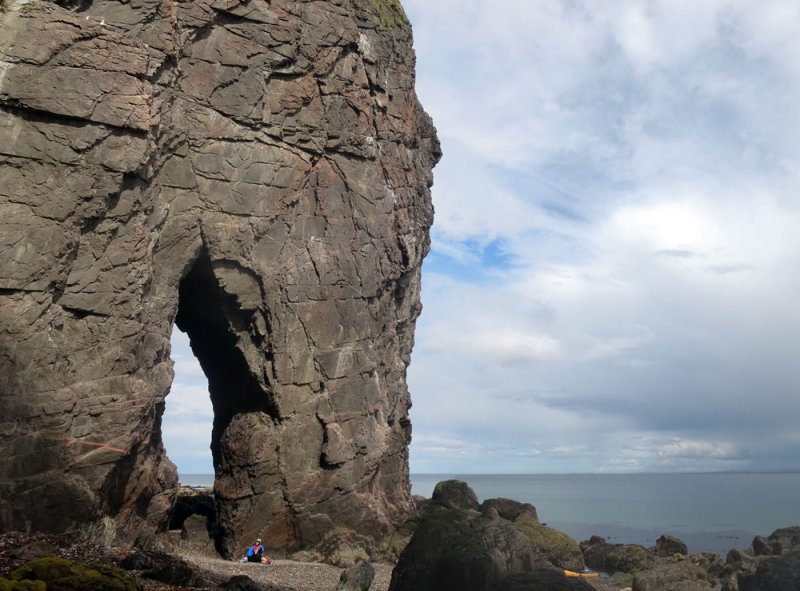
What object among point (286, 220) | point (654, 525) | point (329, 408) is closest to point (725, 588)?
point (329, 408)

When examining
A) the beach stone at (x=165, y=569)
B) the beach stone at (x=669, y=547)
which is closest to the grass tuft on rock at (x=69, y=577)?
the beach stone at (x=165, y=569)

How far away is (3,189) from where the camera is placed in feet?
70.2

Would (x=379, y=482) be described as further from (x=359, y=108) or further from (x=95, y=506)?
(x=359, y=108)

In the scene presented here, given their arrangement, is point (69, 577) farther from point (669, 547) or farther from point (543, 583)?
point (669, 547)

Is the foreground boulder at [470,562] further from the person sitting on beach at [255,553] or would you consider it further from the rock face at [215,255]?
the rock face at [215,255]

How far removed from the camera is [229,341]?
31.6m

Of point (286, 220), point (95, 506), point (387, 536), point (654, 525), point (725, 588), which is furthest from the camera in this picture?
point (654, 525)

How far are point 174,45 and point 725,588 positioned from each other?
31.4 metres

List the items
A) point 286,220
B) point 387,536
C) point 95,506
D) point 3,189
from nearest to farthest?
point 3,189 → point 95,506 → point 286,220 → point 387,536

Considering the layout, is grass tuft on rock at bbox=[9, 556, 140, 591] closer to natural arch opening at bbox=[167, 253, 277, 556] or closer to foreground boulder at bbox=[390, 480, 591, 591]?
foreground boulder at bbox=[390, 480, 591, 591]

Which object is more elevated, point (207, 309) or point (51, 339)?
point (207, 309)

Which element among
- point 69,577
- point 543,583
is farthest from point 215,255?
point 543,583

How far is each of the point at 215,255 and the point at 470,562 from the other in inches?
659

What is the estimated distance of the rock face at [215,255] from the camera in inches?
862
